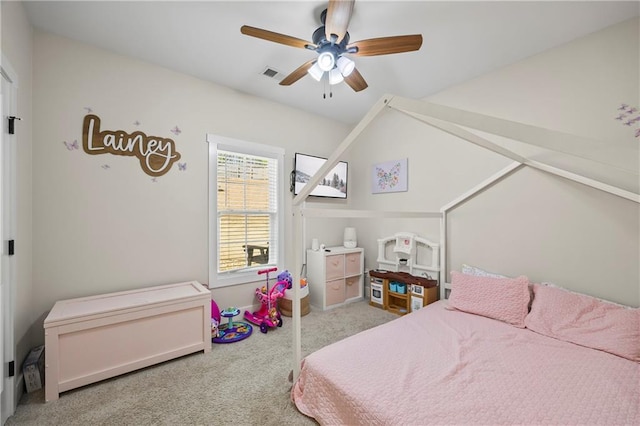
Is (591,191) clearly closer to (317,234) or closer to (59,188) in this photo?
(317,234)

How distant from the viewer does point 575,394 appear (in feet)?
4.32

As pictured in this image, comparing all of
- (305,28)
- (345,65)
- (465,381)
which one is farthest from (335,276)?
(305,28)

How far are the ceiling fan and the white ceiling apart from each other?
236 millimetres

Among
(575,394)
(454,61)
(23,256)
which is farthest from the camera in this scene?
(454,61)

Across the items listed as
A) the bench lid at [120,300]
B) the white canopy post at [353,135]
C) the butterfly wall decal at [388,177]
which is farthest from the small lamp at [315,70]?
the bench lid at [120,300]

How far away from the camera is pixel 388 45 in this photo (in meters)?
1.79

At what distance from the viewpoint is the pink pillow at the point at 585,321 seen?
168 centimetres

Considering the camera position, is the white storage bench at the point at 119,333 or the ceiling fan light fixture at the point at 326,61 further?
the ceiling fan light fixture at the point at 326,61

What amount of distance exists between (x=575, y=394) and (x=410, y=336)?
84 cm

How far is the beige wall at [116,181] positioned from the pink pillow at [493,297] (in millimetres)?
2256

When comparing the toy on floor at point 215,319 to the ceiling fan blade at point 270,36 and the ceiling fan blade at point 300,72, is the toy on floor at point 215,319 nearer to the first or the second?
the ceiling fan blade at point 300,72

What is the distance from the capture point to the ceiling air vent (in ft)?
8.56

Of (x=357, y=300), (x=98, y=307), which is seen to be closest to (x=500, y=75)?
(x=357, y=300)

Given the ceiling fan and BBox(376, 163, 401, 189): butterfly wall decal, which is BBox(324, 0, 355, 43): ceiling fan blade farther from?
BBox(376, 163, 401, 189): butterfly wall decal
